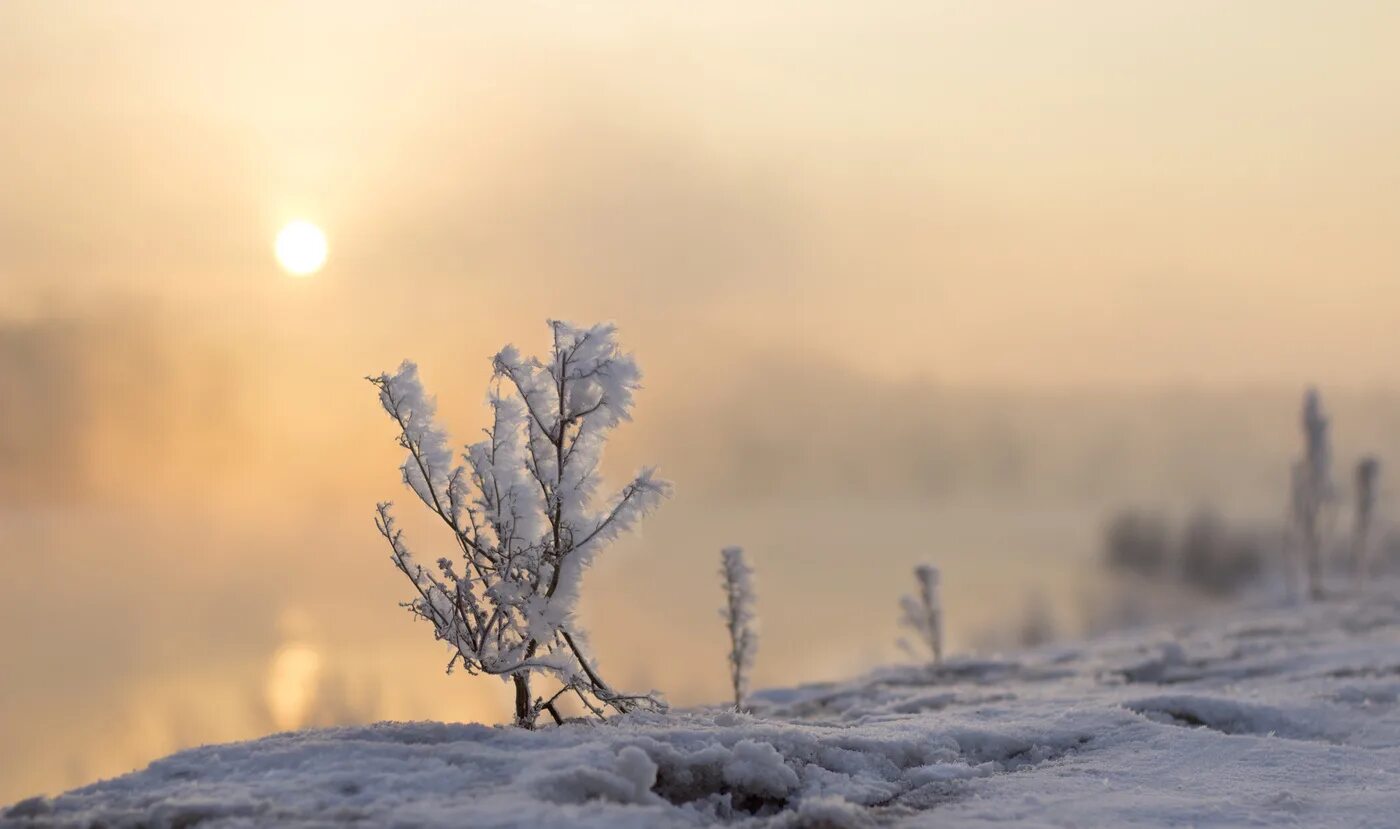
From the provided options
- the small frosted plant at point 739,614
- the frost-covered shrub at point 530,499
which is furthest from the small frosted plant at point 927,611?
the frost-covered shrub at point 530,499

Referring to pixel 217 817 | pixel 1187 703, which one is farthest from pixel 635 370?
pixel 1187 703

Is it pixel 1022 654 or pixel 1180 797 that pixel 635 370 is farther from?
pixel 1022 654

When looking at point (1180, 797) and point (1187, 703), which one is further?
point (1187, 703)

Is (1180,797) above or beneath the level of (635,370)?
beneath

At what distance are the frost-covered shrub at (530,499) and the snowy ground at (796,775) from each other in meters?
0.90

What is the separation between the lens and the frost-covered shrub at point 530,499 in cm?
979

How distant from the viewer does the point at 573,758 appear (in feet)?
26.1

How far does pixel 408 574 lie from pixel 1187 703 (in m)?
10.5

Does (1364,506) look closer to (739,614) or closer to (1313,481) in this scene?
(1313,481)

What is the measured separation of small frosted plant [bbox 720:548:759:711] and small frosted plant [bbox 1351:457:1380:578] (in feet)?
141

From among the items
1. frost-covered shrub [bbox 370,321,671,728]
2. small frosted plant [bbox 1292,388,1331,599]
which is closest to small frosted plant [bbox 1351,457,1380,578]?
small frosted plant [bbox 1292,388,1331,599]

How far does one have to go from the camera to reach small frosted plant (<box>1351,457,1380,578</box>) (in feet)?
172

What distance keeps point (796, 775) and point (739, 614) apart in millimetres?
14593

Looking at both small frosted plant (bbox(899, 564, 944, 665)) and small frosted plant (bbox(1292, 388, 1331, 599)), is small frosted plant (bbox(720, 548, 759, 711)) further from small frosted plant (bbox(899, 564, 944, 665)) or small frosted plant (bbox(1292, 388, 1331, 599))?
small frosted plant (bbox(1292, 388, 1331, 599))
